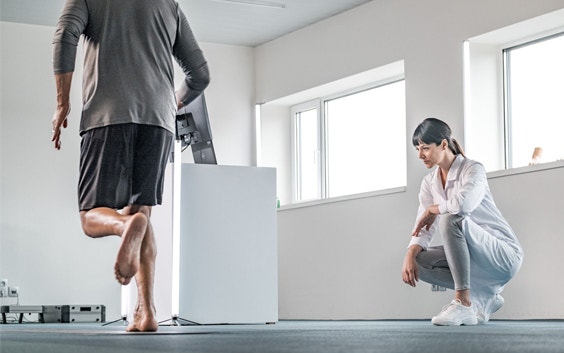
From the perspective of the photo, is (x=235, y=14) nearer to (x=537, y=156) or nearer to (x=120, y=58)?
(x=537, y=156)

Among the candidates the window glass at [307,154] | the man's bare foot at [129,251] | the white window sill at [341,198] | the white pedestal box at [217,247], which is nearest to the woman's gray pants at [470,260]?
the white pedestal box at [217,247]

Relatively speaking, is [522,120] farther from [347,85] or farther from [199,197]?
[199,197]

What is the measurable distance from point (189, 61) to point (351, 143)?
455 cm

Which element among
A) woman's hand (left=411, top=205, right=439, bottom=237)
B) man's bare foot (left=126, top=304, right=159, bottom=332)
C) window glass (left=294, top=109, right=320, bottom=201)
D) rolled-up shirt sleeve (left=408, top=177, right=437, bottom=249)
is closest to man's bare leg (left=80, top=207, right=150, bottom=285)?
man's bare foot (left=126, top=304, right=159, bottom=332)

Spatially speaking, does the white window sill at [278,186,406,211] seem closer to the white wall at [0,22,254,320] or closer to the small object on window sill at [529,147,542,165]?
the small object on window sill at [529,147,542,165]

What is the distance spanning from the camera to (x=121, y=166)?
298 cm

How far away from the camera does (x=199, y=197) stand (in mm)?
4832

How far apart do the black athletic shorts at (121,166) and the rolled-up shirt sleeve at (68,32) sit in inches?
9.4

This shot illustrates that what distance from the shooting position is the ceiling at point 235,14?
734 cm

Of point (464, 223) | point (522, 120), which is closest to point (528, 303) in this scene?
point (522, 120)

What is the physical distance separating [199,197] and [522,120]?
2.41 m

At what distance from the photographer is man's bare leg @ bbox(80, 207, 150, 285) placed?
8.71 ft

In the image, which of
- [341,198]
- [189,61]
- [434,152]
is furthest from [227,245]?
[341,198]

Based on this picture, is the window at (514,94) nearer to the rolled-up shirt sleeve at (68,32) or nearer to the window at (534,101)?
the window at (534,101)
